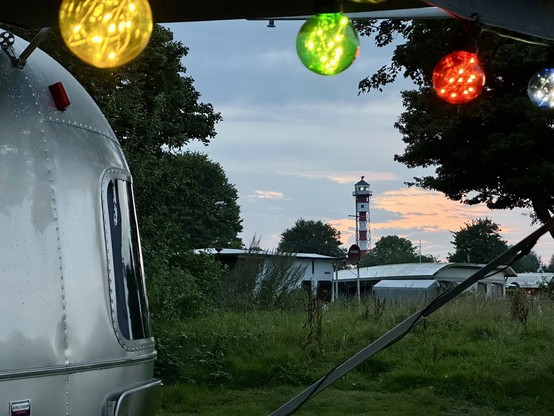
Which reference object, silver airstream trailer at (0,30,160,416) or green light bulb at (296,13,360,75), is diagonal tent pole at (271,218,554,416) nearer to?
silver airstream trailer at (0,30,160,416)

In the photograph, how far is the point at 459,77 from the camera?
4.09m

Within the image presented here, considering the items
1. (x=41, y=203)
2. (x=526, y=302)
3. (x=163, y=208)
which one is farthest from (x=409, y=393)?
(x=41, y=203)

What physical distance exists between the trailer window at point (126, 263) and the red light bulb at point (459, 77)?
1.80 metres

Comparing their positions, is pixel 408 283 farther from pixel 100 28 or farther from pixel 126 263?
pixel 100 28

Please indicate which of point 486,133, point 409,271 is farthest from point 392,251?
point 486,133

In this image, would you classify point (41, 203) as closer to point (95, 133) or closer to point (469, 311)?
point (95, 133)

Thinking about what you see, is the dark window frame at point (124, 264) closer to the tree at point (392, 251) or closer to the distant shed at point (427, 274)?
the distant shed at point (427, 274)

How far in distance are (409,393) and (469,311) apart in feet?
15.5

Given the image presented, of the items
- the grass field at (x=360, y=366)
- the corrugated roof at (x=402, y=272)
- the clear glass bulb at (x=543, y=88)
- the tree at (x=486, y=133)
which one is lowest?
the grass field at (x=360, y=366)

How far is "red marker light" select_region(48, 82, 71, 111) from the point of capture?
143 inches

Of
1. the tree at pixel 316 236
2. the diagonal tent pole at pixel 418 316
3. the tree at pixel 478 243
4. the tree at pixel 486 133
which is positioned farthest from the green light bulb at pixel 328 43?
the tree at pixel 316 236

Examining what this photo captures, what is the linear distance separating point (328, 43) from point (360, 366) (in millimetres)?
8357

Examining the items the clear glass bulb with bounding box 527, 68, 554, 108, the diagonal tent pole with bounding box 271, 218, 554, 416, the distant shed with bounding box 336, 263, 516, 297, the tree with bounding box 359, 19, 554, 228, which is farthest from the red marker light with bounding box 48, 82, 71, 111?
the distant shed with bounding box 336, 263, 516, 297

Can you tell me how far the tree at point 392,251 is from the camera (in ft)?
381
